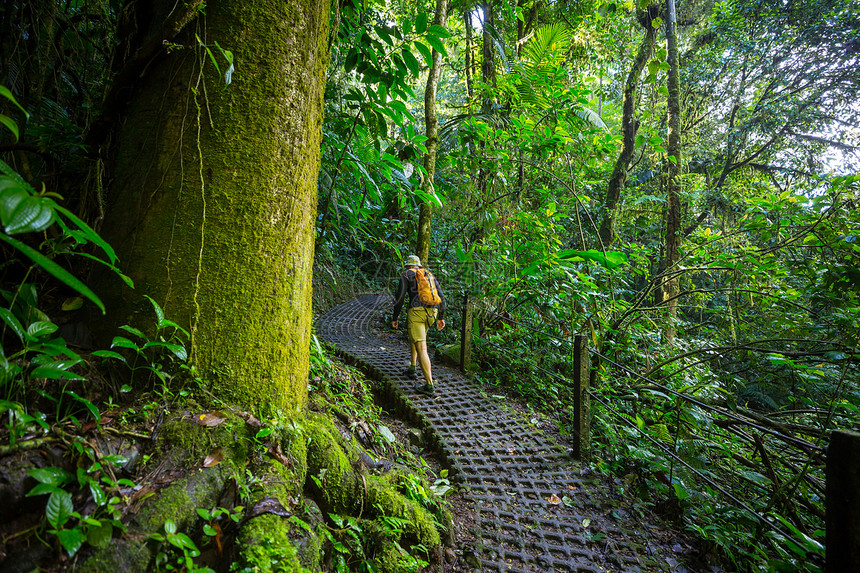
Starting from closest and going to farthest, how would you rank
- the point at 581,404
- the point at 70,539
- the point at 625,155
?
the point at 70,539 < the point at 581,404 < the point at 625,155

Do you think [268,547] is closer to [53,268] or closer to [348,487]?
[348,487]

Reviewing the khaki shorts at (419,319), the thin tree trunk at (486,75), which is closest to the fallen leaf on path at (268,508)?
the khaki shorts at (419,319)

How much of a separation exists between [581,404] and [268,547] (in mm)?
3381

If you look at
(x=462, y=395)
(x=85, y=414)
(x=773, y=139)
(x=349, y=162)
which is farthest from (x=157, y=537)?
(x=773, y=139)

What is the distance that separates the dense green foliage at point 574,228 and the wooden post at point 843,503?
47 cm

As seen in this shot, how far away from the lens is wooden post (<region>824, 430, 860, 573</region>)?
4.98 feet

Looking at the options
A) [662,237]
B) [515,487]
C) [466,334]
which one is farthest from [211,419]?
[662,237]

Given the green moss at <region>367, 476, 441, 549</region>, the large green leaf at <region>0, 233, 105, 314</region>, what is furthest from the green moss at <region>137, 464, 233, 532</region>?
the green moss at <region>367, 476, 441, 549</region>

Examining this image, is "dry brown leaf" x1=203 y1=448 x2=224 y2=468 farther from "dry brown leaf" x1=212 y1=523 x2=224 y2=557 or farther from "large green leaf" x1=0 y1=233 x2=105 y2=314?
"large green leaf" x1=0 y1=233 x2=105 y2=314

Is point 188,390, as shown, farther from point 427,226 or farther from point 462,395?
point 427,226

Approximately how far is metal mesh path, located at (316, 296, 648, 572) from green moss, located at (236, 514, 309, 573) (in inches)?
64.7

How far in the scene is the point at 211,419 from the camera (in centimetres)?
155

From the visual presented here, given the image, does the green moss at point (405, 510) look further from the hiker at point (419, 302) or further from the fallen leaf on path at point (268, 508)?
the hiker at point (419, 302)

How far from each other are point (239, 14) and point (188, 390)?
1.63 metres
